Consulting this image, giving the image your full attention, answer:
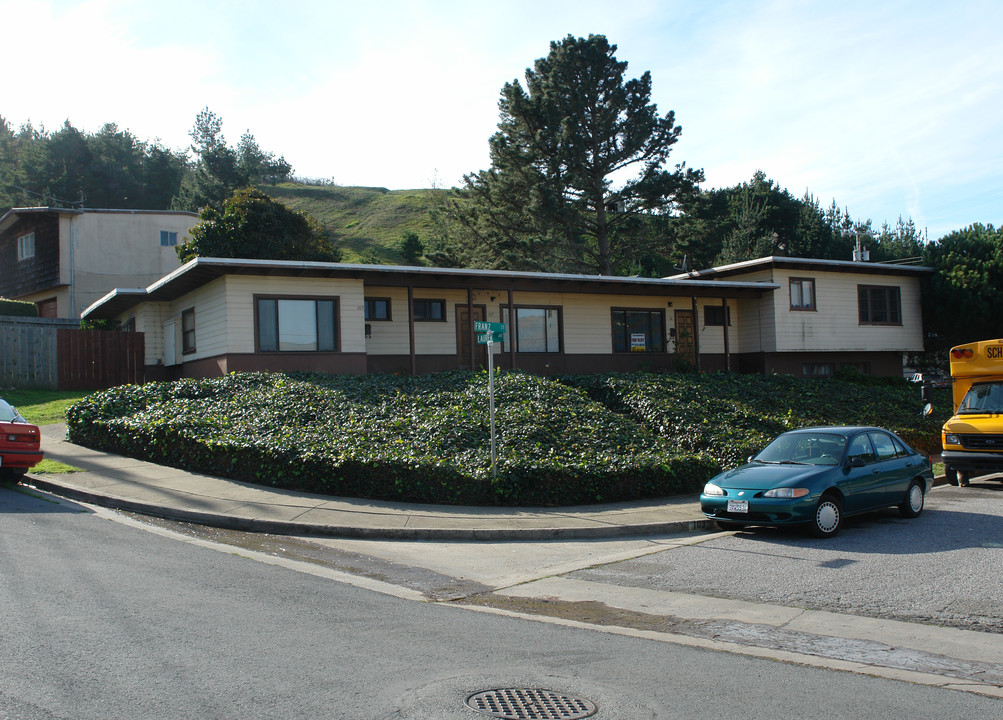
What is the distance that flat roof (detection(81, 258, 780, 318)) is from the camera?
66.2 feet

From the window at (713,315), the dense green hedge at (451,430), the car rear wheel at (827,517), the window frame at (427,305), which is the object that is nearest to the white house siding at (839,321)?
the window at (713,315)

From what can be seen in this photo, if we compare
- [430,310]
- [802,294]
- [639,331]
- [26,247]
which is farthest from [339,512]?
[26,247]

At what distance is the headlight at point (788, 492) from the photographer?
1076 centimetres

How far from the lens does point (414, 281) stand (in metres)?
23.0

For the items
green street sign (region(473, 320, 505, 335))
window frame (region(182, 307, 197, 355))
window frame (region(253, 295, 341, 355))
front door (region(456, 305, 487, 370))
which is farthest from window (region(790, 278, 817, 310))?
window frame (region(182, 307, 197, 355))

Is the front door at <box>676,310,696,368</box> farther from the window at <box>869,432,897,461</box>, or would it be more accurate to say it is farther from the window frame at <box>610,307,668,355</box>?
the window at <box>869,432,897,461</box>

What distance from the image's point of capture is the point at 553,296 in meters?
26.6

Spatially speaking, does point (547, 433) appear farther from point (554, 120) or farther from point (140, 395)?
point (554, 120)

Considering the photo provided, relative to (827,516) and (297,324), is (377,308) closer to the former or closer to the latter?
(297,324)

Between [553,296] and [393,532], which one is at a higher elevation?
[553,296]

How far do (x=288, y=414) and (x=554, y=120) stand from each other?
83.8 feet

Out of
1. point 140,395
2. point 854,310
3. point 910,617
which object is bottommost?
point 910,617

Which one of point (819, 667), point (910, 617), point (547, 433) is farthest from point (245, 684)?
point (547, 433)

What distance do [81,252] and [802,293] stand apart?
31736 mm
